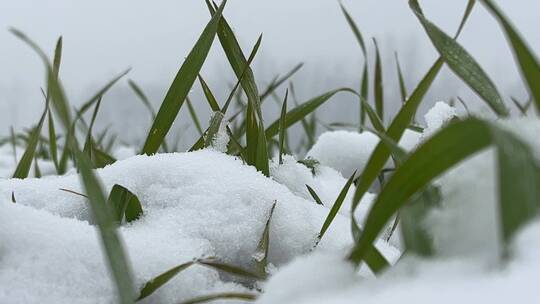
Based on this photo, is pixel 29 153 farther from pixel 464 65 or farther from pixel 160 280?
pixel 464 65

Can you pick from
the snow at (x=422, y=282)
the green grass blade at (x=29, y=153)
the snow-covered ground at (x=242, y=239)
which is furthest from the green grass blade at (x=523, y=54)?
the green grass blade at (x=29, y=153)

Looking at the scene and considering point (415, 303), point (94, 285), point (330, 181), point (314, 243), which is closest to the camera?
point (415, 303)

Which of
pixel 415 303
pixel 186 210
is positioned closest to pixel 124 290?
pixel 415 303

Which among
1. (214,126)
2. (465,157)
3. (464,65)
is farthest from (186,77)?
(465,157)

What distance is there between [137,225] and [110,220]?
0.84 feet

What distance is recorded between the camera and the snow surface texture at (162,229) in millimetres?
462

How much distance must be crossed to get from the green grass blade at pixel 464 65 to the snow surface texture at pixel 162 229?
0.15m

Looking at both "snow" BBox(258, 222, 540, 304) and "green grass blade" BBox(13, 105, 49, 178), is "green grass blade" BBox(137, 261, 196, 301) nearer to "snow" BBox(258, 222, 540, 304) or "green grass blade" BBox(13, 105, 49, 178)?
"snow" BBox(258, 222, 540, 304)

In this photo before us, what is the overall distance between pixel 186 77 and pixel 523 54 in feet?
1.19

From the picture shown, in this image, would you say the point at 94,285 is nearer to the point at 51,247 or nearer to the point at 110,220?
the point at 51,247

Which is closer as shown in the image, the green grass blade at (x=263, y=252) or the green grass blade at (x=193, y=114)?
the green grass blade at (x=263, y=252)

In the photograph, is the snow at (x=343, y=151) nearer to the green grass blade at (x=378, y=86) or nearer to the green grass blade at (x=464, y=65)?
the green grass blade at (x=378, y=86)

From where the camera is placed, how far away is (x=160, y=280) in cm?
42

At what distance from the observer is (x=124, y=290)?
0.31m
